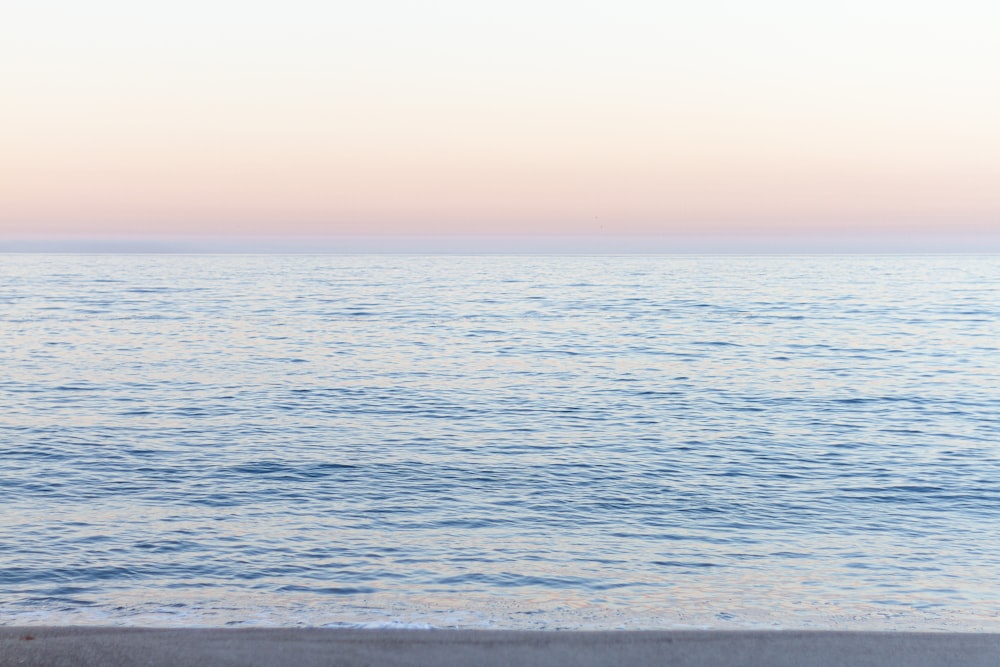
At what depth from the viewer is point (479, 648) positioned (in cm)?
698

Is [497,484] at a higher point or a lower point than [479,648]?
lower

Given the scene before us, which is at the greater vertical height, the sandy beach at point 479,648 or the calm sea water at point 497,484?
the sandy beach at point 479,648

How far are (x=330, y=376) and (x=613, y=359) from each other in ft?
32.9

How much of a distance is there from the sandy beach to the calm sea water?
1.29 m

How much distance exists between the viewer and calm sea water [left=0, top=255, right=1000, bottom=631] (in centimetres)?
938

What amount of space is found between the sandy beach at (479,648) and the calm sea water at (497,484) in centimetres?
129

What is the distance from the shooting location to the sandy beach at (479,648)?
6.75 m

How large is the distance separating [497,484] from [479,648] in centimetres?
757

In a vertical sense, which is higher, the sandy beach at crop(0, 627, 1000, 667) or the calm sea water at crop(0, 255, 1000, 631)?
the sandy beach at crop(0, 627, 1000, 667)

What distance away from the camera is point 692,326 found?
46750 millimetres

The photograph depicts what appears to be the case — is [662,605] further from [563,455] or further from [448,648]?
[563,455]

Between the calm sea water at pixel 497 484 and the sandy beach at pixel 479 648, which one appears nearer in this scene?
the sandy beach at pixel 479 648

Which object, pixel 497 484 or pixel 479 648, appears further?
pixel 497 484

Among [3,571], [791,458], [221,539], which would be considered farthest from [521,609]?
[791,458]
